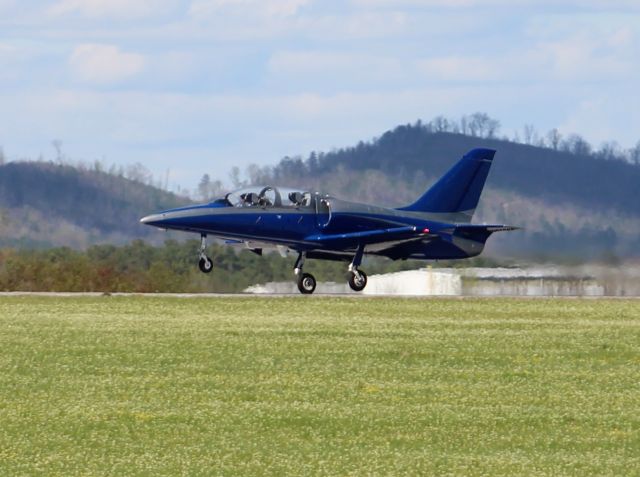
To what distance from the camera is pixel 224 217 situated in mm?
29516

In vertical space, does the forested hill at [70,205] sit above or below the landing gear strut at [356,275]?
above

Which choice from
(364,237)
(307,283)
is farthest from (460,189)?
(307,283)

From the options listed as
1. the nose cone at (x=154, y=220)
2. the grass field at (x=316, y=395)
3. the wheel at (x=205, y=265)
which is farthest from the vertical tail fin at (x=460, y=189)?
the grass field at (x=316, y=395)

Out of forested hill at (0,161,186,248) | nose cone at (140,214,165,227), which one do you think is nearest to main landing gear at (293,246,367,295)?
nose cone at (140,214,165,227)

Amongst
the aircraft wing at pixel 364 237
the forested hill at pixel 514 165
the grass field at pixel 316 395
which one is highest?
the forested hill at pixel 514 165

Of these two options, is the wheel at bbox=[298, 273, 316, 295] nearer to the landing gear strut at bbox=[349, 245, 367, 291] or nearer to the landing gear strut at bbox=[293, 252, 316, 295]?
the landing gear strut at bbox=[293, 252, 316, 295]

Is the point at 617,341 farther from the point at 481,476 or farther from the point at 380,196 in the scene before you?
the point at 380,196

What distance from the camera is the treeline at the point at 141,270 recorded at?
110 feet

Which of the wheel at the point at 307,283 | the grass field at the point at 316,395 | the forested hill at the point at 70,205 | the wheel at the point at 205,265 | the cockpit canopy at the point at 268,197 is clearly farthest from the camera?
the forested hill at the point at 70,205

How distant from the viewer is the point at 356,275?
31.2m

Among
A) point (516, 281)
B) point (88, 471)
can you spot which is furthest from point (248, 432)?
point (516, 281)

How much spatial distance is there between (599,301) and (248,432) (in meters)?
17.4

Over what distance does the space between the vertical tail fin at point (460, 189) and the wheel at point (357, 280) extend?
2.07 m

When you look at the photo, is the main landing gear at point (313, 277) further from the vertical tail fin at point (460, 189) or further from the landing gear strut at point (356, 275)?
the vertical tail fin at point (460, 189)
